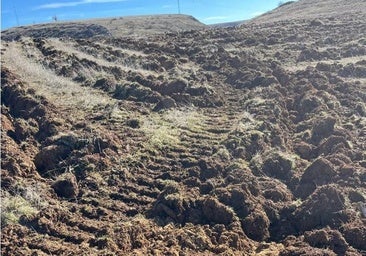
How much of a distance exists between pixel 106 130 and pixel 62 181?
3626 millimetres

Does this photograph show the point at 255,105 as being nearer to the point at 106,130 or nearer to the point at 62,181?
the point at 106,130

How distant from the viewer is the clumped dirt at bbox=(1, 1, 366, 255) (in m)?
9.37

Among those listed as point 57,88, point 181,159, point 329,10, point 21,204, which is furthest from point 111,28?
point 21,204

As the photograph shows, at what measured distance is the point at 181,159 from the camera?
13102 millimetres

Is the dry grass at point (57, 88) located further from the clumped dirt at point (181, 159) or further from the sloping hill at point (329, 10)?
the sloping hill at point (329, 10)

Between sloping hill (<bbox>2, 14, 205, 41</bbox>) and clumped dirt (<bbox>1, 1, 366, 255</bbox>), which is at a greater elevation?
sloping hill (<bbox>2, 14, 205, 41</bbox>)

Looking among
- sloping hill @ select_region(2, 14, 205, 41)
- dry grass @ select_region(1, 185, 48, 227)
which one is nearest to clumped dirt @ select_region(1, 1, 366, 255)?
dry grass @ select_region(1, 185, 48, 227)

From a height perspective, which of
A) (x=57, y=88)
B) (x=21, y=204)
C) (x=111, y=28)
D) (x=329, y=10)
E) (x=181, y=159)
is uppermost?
(x=111, y=28)

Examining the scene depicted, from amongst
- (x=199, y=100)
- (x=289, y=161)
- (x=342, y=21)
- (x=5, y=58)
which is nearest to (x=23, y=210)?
(x=289, y=161)

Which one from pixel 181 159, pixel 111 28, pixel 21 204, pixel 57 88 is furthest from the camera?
pixel 111 28

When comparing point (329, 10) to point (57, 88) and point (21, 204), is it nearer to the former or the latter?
point (57, 88)

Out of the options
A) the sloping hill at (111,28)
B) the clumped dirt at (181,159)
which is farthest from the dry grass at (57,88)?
the sloping hill at (111,28)

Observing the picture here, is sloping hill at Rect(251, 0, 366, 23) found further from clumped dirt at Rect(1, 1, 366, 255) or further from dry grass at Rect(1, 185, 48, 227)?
dry grass at Rect(1, 185, 48, 227)

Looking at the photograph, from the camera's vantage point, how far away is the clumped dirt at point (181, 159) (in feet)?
30.7
